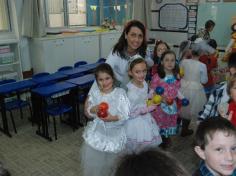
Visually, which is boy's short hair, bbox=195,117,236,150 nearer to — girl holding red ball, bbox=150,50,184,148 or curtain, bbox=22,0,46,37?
girl holding red ball, bbox=150,50,184,148

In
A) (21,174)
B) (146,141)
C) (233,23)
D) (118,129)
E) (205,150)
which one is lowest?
(21,174)

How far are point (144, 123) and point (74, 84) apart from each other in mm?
1608

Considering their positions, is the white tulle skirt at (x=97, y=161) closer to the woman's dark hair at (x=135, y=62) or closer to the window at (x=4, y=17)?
the woman's dark hair at (x=135, y=62)

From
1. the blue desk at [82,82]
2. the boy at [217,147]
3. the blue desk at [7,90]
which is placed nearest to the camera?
the boy at [217,147]

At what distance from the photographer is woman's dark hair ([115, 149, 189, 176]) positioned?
714mm

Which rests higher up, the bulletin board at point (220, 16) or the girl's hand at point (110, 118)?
the bulletin board at point (220, 16)

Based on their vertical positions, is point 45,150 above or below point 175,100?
below

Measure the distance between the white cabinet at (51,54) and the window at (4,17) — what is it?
0.57m

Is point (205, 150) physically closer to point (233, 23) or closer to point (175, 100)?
point (175, 100)

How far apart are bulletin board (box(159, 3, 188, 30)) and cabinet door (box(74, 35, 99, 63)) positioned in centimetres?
182

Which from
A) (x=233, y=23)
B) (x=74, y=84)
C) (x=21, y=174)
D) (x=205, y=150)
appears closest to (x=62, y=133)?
(x=74, y=84)

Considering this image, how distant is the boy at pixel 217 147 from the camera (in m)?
1.19

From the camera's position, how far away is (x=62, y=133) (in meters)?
3.73

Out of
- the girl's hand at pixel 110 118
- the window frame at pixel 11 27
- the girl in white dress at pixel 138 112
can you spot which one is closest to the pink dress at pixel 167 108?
the girl in white dress at pixel 138 112
